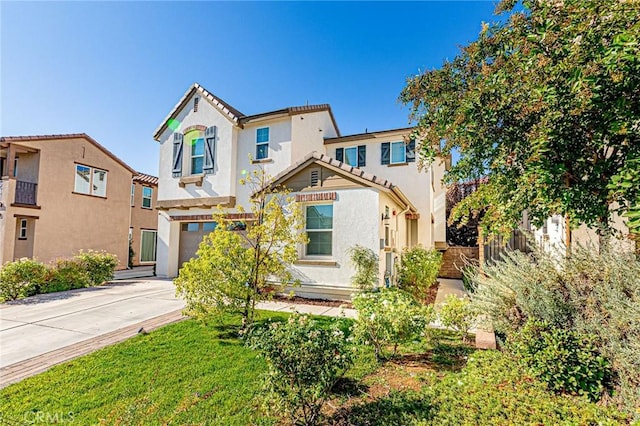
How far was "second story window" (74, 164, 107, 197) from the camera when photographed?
18.1 m

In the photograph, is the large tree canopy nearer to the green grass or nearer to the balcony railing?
the green grass

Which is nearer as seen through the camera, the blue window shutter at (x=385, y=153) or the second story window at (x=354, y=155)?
the blue window shutter at (x=385, y=153)

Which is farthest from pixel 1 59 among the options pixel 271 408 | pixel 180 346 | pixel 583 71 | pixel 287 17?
pixel 583 71

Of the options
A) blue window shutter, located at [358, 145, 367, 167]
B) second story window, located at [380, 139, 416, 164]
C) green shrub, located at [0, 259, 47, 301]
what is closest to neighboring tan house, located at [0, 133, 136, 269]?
green shrub, located at [0, 259, 47, 301]

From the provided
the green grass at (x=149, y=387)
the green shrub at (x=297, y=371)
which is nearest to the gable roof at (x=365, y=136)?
the green grass at (x=149, y=387)

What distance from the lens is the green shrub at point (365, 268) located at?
9.38 m

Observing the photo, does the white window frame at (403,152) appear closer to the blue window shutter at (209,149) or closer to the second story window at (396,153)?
the second story window at (396,153)

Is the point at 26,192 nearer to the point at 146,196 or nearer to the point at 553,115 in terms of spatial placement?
the point at 146,196

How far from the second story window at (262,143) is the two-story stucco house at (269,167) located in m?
0.05

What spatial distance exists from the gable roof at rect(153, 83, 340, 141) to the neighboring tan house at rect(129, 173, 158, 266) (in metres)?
8.20

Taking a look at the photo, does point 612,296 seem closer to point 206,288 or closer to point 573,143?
point 573,143

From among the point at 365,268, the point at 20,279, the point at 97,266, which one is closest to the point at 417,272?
the point at 365,268

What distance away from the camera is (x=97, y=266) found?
12.4 m

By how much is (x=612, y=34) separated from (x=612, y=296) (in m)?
3.19
